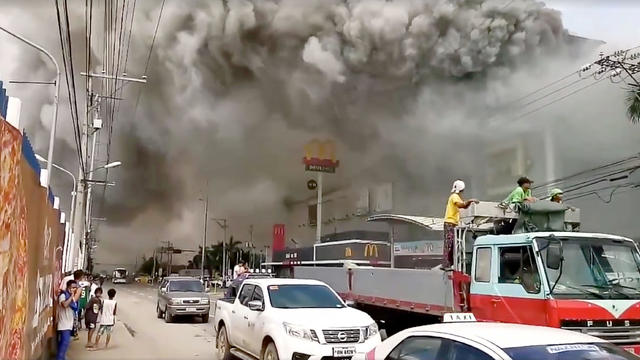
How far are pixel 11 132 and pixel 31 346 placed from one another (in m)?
2.81

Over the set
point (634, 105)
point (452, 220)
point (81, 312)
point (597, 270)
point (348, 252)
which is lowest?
point (81, 312)

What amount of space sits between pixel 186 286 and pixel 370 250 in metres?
6.36

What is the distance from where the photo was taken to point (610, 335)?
5492 millimetres

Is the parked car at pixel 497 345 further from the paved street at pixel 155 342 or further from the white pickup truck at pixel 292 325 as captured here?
the paved street at pixel 155 342

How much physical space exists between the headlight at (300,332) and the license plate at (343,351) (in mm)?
264

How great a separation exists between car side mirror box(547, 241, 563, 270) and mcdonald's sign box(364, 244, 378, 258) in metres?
12.6

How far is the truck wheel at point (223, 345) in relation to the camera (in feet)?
28.3

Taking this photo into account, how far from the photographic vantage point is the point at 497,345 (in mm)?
3336

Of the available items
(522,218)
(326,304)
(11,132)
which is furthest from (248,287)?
(11,132)

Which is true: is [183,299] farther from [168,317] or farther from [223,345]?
[223,345]

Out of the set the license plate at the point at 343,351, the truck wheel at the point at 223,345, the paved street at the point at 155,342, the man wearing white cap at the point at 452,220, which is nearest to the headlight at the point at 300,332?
the license plate at the point at 343,351

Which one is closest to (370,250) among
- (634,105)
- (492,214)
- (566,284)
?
(634,105)

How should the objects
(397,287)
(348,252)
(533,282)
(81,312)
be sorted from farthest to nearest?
1. (348,252)
2. (81,312)
3. (397,287)
4. (533,282)

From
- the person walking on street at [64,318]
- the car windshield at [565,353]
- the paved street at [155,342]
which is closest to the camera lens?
the car windshield at [565,353]
